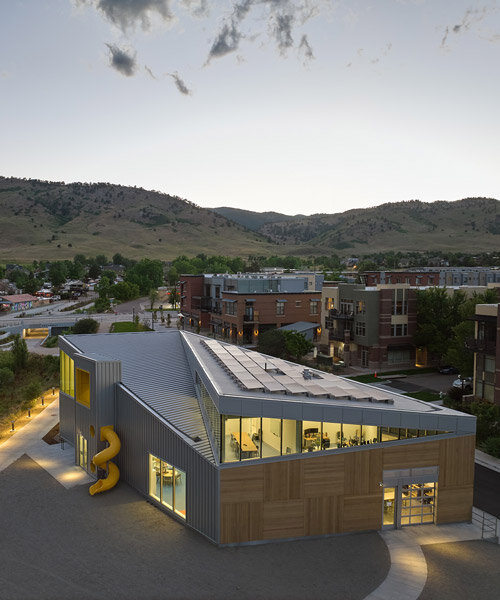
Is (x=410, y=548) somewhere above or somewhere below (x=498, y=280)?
below

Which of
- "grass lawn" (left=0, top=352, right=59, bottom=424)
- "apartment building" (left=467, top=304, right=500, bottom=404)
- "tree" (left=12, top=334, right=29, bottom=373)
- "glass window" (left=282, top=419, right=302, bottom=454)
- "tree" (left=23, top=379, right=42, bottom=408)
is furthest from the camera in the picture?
"tree" (left=12, top=334, right=29, bottom=373)

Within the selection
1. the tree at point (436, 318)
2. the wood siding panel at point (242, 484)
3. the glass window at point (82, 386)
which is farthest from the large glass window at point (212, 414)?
the tree at point (436, 318)

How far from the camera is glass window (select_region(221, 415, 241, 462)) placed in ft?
64.5

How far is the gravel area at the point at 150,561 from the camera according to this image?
54.8ft

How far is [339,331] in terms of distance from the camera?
61.0 metres

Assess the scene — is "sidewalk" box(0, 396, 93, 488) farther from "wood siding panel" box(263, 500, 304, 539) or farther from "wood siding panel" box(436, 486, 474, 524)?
"wood siding panel" box(436, 486, 474, 524)

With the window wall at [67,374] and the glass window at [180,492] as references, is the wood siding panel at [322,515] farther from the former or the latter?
the window wall at [67,374]


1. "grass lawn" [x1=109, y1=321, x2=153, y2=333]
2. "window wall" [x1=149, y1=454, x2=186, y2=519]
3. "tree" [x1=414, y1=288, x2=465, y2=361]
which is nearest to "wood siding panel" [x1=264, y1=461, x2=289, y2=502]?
"window wall" [x1=149, y1=454, x2=186, y2=519]

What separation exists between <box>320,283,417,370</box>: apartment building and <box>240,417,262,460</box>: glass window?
128ft

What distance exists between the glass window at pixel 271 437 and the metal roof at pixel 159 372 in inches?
85.2

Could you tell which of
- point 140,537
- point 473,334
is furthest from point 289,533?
point 473,334

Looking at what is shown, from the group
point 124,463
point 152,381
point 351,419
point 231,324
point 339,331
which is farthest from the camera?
point 231,324

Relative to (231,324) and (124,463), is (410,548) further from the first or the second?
(231,324)

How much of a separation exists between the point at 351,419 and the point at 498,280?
97.1 metres
